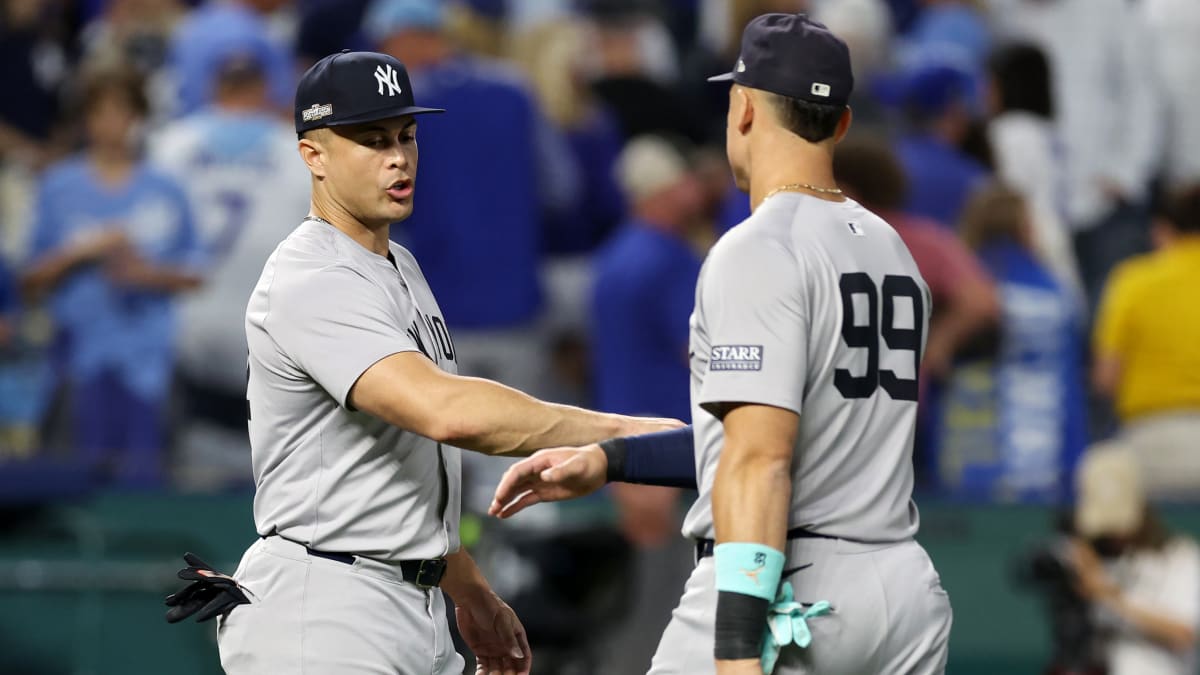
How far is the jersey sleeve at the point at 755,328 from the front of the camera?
13.1 feet

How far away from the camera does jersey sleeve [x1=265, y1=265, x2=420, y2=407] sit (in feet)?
14.1

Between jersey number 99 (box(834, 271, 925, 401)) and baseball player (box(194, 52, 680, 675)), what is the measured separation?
2.25 ft

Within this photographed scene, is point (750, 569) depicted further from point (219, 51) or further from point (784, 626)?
point (219, 51)

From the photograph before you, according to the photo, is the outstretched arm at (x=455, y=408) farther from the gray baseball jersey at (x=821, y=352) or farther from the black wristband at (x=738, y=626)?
the black wristband at (x=738, y=626)

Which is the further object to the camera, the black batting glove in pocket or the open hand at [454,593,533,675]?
the open hand at [454,593,533,675]

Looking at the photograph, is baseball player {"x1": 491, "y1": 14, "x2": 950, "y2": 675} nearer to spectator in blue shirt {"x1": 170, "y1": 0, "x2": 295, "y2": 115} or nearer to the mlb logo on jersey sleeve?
the mlb logo on jersey sleeve

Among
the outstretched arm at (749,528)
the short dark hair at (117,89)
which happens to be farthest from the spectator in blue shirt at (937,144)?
the outstretched arm at (749,528)

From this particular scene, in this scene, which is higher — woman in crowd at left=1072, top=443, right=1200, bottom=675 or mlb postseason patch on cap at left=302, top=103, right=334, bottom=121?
mlb postseason patch on cap at left=302, top=103, right=334, bottom=121

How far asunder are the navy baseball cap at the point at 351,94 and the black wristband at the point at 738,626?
4.39 ft

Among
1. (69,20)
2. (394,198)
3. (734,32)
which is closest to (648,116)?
(734,32)

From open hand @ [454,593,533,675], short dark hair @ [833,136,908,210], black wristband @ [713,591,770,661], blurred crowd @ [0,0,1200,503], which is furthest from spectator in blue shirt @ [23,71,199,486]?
black wristband @ [713,591,770,661]

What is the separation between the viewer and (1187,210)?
9.55 metres

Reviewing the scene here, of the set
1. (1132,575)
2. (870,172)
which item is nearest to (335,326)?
(870,172)

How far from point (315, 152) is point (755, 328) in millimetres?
1214
